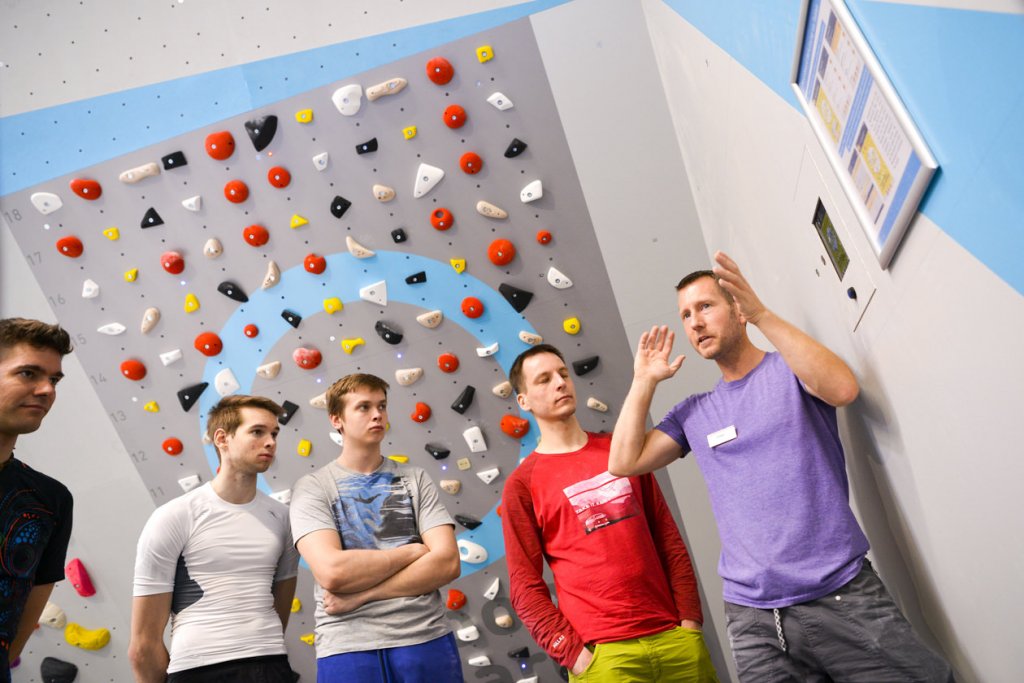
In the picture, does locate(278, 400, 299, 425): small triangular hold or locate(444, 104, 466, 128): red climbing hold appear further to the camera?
locate(278, 400, 299, 425): small triangular hold

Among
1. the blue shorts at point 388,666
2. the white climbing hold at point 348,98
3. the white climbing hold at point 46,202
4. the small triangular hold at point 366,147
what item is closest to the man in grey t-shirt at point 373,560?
the blue shorts at point 388,666

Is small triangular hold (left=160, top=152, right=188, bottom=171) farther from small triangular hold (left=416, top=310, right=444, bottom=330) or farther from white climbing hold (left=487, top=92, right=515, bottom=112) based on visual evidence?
white climbing hold (left=487, top=92, right=515, bottom=112)

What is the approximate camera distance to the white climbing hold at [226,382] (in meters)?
3.48

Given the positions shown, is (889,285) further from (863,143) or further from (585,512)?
(585,512)

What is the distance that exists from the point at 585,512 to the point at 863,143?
1.25 meters

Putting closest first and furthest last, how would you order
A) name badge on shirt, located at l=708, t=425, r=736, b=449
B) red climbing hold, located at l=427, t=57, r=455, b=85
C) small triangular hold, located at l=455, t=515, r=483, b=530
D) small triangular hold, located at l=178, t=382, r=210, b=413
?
name badge on shirt, located at l=708, t=425, r=736, b=449
red climbing hold, located at l=427, t=57, r=455, b=85
small triangular hold, located at l=455, t=515, r=483, b=530
small triangular hold, located at l=178, t=382, r=210, b=413

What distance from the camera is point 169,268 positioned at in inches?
136

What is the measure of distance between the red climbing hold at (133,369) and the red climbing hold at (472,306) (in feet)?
4.66

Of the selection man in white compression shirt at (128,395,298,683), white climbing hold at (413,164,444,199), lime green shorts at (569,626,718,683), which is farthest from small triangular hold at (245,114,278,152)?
lime green shorts at (569,626,718,683)

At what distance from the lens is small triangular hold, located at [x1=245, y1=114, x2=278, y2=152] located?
3.38 metres

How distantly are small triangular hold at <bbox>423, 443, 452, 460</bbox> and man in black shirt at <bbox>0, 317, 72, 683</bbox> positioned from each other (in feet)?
4.88

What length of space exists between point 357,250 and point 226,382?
2.64 feet

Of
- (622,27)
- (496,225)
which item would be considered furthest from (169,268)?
(622,27)

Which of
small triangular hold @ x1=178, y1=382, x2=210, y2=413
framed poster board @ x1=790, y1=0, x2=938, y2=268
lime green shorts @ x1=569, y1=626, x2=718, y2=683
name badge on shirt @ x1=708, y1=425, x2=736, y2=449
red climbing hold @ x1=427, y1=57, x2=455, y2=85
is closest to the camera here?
framed poster board @ x1=790, y1=0, x2=938, y2=268
